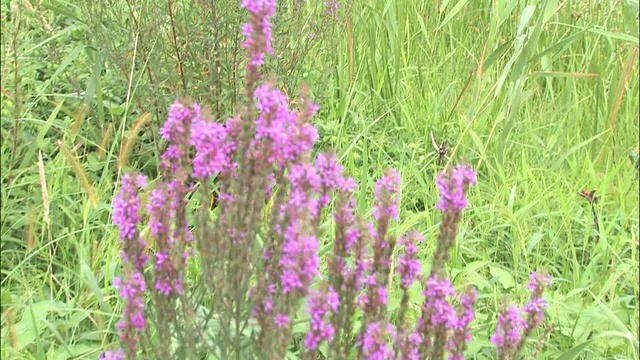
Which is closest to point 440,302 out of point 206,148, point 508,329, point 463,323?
point 463,323

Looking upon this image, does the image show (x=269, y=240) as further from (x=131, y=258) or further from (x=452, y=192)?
(x=452, y=192)

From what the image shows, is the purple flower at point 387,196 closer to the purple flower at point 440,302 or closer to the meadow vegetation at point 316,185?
the meadow vegetation at point 316,185

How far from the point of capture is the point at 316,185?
1.52 m

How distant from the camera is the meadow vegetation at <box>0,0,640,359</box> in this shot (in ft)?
5.27

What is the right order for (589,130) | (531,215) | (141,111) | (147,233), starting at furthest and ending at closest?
(589,130), (141,111), (531,215), (147,233)

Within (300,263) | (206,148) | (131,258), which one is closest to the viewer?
(300,263)

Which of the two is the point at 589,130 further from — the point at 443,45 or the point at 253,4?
the point at 253,4

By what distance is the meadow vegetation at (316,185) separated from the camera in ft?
5.27

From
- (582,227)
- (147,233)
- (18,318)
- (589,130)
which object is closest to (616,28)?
(589,130)

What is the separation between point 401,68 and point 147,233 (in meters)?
1.98

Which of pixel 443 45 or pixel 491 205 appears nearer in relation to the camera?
pixel 491 205

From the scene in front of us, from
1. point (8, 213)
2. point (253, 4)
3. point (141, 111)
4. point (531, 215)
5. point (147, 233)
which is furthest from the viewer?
point (141, 111)

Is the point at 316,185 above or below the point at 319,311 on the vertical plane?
above

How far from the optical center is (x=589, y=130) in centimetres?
352
